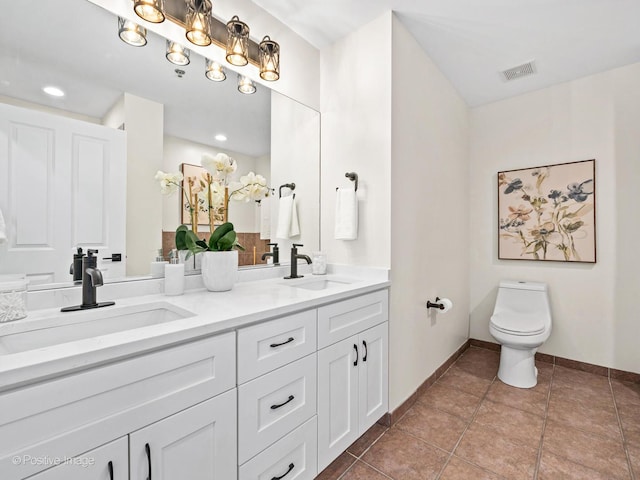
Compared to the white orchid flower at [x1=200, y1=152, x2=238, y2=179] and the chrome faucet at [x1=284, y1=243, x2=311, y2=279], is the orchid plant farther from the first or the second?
the chrome faucet at [x1=284, y1=243, x2=311, y2=279]

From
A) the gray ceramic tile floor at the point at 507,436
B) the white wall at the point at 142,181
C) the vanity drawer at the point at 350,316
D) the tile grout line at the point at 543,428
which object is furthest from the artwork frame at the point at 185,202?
the tile grout line at the point at 543,428

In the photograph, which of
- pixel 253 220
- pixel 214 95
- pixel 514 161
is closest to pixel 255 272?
pixel 253 220

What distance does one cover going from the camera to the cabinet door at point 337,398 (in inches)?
52.9

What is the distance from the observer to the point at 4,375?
599 millimetres

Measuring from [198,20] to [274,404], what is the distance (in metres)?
1.74

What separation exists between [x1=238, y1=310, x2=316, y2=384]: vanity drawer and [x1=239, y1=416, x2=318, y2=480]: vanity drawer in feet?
0.99

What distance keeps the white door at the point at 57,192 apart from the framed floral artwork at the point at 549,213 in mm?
3110

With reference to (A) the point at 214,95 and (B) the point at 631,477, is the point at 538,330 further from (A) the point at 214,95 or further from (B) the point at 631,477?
(A) the point at 214,95

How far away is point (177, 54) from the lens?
1497 millimetres

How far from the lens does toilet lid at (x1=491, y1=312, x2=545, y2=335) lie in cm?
222

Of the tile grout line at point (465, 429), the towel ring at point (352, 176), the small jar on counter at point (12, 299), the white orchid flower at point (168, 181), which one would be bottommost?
the tile grout line at point (465, 429)

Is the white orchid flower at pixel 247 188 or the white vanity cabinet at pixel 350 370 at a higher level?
the white orchid flower at pixel 247 188

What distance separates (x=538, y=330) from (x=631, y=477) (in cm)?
93

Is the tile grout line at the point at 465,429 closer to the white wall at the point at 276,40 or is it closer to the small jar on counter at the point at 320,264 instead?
the small jar on counter at the point at 320,264
